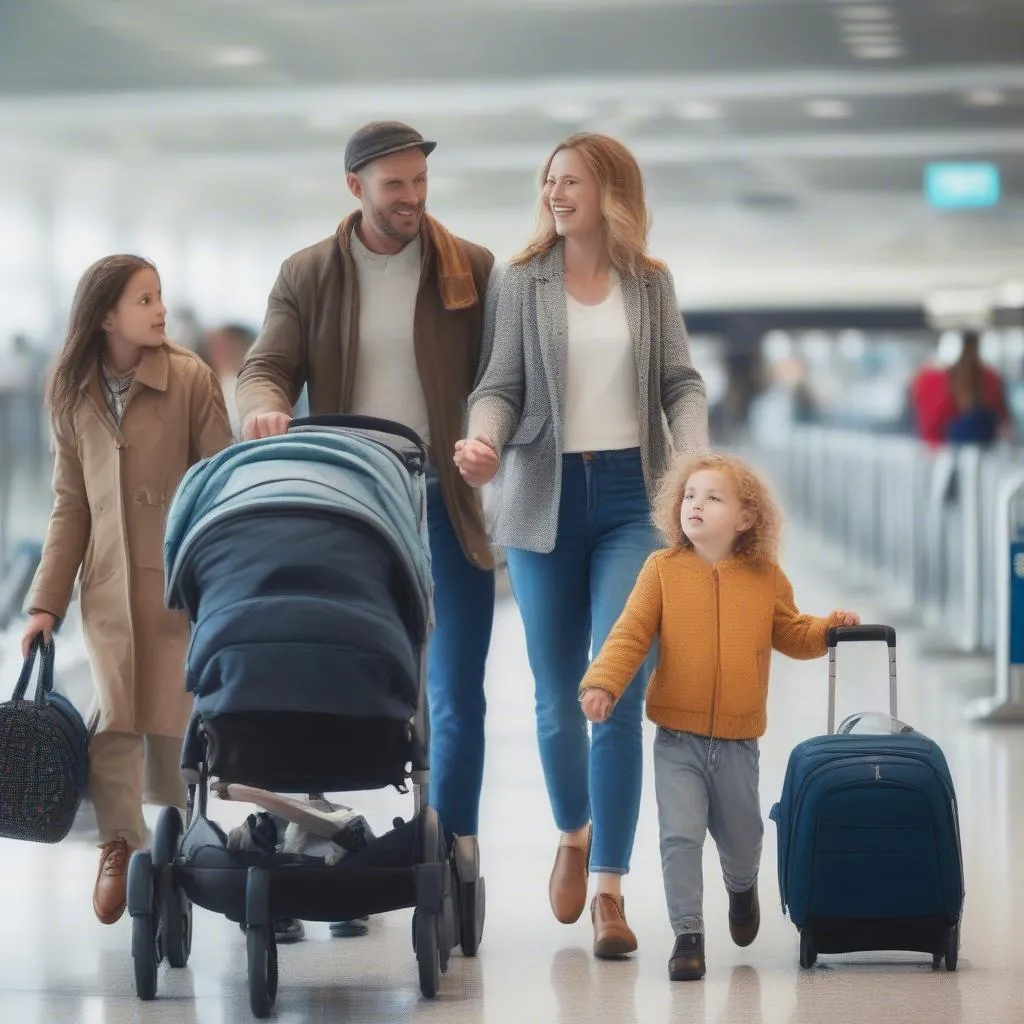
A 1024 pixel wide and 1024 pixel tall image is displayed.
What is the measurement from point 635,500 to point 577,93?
408 inches

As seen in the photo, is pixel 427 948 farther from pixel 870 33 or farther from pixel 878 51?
pixel 878 51

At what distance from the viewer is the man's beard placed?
3.53m

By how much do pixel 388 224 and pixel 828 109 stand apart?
452 inches

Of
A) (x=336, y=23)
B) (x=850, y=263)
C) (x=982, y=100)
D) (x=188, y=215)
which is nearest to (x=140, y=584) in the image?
(x=336, y=23)

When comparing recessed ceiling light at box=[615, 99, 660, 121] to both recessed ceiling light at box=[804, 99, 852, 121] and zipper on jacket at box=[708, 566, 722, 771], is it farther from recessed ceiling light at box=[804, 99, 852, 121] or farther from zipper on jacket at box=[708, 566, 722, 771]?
zipper on jacket at box=[708, 566, 722, 771]

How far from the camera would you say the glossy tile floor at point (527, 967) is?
3.18m

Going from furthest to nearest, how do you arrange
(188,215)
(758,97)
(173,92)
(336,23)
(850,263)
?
(850,263), (188,215), (758,97), (173,92), (336,23)

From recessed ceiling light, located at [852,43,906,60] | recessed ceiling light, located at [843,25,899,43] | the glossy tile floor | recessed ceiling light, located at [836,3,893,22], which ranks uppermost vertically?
recessed ceiling light, located at [852,43,906,60]

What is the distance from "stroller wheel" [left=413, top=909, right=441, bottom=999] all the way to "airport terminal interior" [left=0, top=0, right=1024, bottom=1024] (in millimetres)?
46

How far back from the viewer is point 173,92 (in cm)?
1287

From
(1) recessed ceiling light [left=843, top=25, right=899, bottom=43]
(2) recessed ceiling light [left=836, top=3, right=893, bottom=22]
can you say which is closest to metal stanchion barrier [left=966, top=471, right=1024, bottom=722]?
(2) recessed ceiling light [left=836, top=3, right=893, bottom=22]

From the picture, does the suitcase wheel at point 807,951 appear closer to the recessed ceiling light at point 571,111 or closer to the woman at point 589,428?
the woman at point 589,428

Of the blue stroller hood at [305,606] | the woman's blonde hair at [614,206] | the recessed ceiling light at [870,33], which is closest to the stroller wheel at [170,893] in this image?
the blue stroller hood at [305,606]

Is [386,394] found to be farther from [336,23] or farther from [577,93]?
[577,93]
